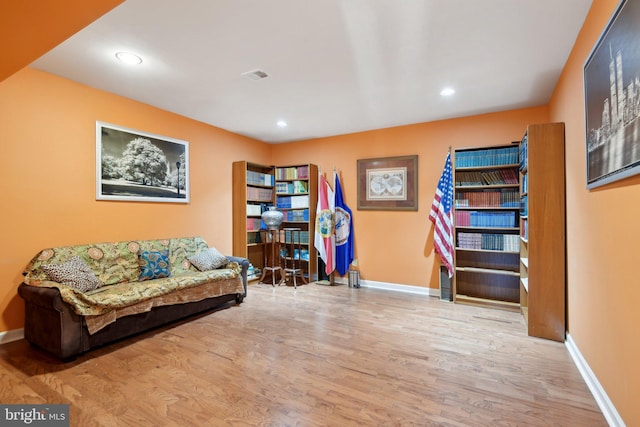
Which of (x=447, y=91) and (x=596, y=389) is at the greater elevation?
(x=447, y=91)

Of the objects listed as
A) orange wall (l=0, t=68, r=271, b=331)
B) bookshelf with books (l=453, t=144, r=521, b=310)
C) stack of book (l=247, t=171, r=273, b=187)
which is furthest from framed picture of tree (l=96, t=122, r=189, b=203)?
bookshelf with books (l=453, t=144, r=521, b=310)

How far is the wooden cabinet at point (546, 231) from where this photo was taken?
286 cm

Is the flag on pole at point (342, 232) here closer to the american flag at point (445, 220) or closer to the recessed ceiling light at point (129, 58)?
the american flag at point (445, 220)

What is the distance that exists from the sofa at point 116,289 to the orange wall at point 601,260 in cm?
360

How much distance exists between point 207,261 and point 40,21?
3.03 meters

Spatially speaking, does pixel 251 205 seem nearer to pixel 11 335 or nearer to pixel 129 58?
pixel 129 58

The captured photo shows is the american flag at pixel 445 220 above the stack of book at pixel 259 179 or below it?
below

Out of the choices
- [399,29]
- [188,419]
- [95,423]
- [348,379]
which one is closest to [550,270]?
[348,379]

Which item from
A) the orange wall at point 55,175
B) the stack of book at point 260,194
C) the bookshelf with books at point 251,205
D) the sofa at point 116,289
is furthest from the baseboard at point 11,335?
the stack of book at point 260,194

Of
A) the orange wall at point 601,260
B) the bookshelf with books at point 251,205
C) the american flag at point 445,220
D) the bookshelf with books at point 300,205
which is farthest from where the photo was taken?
the bookshelf with books at point 300,205

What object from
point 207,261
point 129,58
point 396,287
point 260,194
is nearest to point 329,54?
point 129,58

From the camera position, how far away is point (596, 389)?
2004 millimetres

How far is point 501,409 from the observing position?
1.89 meters

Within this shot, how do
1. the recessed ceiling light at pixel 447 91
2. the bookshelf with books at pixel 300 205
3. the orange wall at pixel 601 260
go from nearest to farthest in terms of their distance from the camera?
the orange wall at pixel 601 260 < the recessed ceiling light at pixel 447 91 < the bookshelf with books at pixel 300 205
